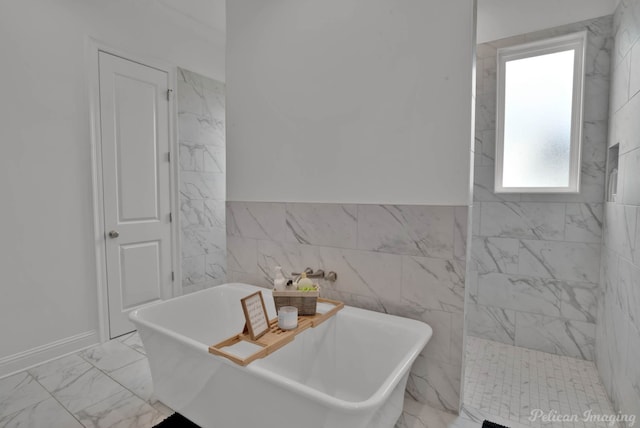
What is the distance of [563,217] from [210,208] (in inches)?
133

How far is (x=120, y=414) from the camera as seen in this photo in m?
1.83

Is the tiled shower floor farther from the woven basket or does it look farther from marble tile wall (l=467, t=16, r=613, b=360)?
the woven basket

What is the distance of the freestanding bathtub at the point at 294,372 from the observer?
4.00 ft

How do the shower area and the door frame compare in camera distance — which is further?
the door frame

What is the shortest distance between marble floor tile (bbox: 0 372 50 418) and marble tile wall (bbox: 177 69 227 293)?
1.44 m

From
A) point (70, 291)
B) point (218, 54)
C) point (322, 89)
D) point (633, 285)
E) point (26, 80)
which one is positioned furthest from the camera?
point (218, 54)

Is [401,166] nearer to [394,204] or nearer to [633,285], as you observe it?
[394,204]

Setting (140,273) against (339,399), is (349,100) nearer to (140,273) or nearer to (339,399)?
(339,399)

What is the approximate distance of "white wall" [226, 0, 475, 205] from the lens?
5.75 ft

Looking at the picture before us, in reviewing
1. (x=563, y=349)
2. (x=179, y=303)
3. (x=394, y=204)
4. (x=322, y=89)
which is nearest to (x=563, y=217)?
(x=563, y=349)

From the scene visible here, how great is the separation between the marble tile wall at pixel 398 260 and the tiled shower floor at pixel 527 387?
1.14 feet

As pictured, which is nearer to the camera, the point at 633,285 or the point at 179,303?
the point at 633,285

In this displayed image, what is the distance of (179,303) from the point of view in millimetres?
2145

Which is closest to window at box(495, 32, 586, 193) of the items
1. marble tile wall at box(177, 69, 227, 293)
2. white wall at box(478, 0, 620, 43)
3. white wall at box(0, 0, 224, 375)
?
white wall at box(478, 0, 620, 43)
